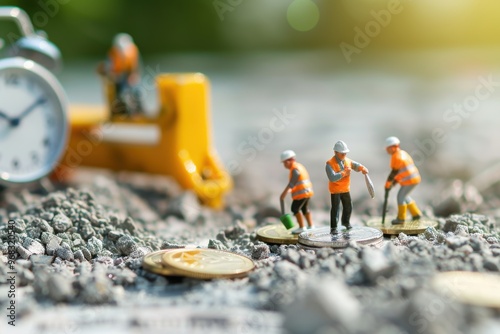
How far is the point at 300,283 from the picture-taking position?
2973 mm

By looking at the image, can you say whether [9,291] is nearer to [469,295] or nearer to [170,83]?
[469,295]

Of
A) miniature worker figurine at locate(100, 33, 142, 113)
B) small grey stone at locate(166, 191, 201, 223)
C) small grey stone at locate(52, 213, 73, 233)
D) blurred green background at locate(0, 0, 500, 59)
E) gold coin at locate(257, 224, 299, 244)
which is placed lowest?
gold coin at locate(257, 224, 299, 244)

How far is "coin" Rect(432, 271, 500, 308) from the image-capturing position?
2.68 m

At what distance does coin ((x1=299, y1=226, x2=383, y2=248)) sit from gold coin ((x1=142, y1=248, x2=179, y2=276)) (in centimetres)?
75

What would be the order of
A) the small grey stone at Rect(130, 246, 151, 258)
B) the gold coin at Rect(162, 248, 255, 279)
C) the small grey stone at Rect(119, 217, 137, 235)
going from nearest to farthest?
the gold coin at Rect(162, 248, 255, 279) → the small grey stone at Rect(130, 246, 151, 258) → the small grey stone at Rect(119, 217, 137, 235)

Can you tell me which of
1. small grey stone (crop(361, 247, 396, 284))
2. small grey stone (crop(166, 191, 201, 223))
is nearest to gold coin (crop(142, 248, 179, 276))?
small grey stone (crop(361, 247, 396, 284))

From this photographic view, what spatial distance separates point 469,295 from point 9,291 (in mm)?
2057

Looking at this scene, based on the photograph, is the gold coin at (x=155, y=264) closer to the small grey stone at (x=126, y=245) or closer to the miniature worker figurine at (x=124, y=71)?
the small grey stone at (x=126, y=245)

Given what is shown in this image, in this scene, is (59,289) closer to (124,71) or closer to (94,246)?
(94,246)

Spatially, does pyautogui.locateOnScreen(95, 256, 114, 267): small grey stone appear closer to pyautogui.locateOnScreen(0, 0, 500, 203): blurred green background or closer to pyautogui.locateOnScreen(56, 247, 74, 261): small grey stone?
pyautogui.locateOnScreen(56, 247, 74, 261): small grey stone

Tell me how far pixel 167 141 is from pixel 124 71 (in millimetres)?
847

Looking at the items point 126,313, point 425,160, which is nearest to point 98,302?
point 126,313

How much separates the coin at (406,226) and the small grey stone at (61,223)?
69.2 inches

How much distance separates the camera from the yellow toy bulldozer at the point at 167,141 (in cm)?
573
